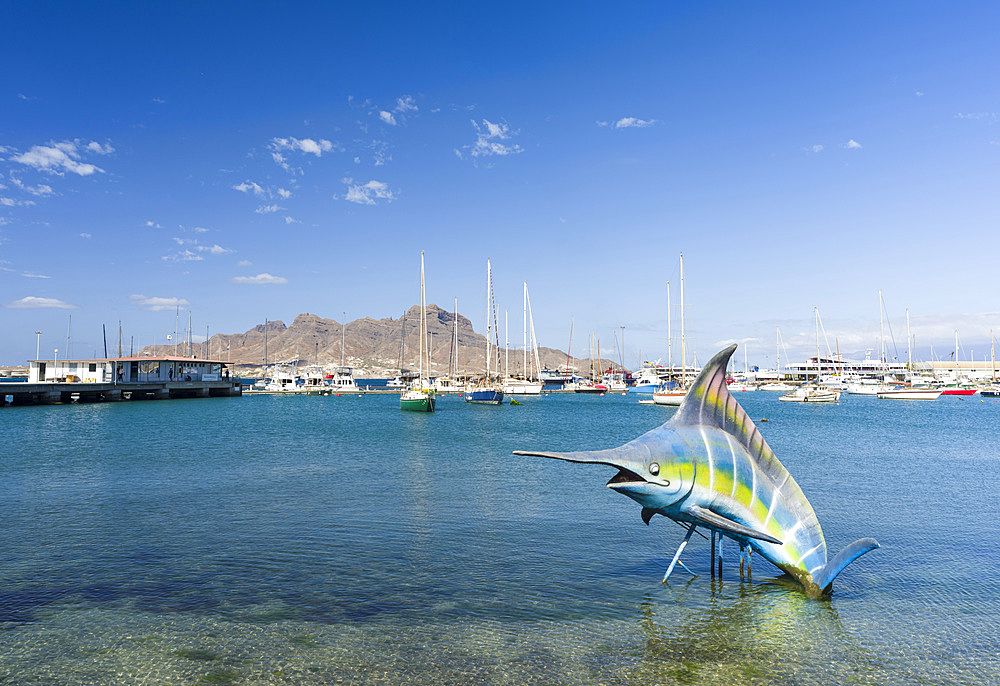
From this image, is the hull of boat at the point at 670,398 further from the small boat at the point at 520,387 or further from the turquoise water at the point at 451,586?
the turquoise water at the point at 451,586

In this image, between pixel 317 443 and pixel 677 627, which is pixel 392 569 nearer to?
pixel 677 627

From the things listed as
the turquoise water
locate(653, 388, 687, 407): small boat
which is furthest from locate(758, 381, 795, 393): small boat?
the turquoise water

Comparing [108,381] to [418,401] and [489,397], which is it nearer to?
[418,401]

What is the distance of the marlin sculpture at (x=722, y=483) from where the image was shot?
10023 mm

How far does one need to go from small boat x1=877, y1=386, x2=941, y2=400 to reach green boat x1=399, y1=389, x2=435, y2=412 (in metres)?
88.2

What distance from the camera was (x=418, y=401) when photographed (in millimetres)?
73625

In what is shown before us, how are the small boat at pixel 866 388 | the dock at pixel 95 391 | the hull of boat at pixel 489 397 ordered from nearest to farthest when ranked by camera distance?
the dock at pixel 95 391, the hull of boat at pixel 489 397, the small boat at pixel 866 388

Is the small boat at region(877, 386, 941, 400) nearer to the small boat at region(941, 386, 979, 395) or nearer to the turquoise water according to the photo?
the small boat at region(941, 386, 979, 395)

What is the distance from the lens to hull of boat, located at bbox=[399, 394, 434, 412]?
7331 cm

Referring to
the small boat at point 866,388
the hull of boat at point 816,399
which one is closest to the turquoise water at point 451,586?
the hull of boat at point 816,399

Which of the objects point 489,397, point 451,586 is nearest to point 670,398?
point 489,397

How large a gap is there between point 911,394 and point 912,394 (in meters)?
0.16

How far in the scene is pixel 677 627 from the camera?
1065cm

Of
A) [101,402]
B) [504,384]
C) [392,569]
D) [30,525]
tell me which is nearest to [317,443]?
[30,525]
